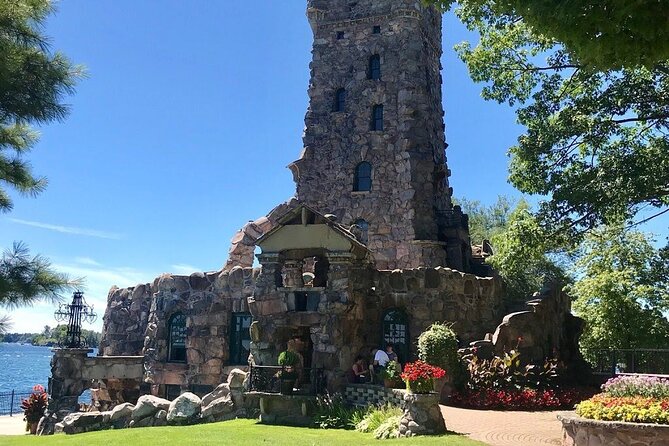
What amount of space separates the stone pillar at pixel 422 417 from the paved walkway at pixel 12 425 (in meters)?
17.9

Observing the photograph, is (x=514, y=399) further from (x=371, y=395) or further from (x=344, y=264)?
(x=344, y=264)

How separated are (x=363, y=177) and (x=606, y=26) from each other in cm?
2325

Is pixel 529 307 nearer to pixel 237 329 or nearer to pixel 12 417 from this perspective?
pixel 237 329

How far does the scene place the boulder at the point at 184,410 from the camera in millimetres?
19109

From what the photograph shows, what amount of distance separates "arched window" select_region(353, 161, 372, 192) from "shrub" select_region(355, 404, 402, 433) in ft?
50.7

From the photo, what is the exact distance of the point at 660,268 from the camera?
25109 mm

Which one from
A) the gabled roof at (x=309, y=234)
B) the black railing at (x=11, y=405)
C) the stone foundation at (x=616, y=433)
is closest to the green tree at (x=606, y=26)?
the stone foundation at (x=616, y=433)

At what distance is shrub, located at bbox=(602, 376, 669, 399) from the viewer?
40.8ft

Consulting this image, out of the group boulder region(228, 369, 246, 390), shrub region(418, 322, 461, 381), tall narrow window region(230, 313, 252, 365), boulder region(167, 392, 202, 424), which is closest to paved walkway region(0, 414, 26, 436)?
tall narrow window region(230, 313, 252, 365)

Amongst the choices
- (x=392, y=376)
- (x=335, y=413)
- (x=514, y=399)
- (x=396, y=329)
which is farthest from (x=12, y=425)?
(x=514, y=399)

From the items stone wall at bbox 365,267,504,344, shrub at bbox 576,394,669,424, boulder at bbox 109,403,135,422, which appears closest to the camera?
shrub at bbox 576,394,669,424

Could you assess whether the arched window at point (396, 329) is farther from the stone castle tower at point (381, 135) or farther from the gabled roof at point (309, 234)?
the stone castle tower at point (381, 135)

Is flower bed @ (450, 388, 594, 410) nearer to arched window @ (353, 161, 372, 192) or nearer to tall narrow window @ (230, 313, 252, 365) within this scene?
tall narrow window @ (230, 313, 252, 365)

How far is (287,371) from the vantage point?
18.2 meters
